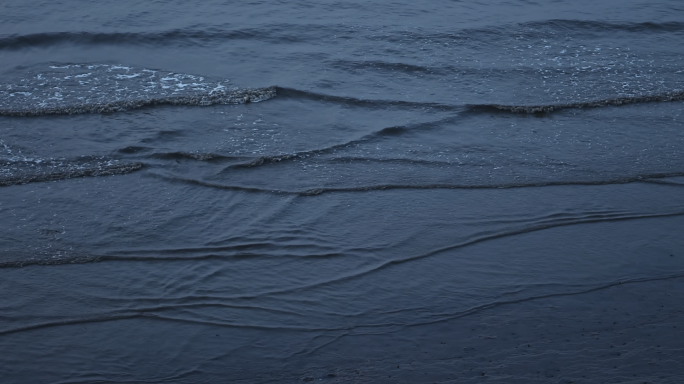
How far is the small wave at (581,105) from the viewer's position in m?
10.5

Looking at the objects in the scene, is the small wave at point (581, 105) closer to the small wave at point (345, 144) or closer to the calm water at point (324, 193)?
the calm water at point (324, 193)

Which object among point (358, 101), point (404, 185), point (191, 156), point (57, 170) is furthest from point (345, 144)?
point (57, 170)

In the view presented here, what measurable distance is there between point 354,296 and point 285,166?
2.81 metres

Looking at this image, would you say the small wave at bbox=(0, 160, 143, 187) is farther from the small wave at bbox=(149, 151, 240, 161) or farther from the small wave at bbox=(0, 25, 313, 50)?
the small wave at bbox=(0, 25, 313, 50)

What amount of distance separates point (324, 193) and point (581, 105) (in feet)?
14.6

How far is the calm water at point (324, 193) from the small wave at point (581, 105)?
0.04 meters

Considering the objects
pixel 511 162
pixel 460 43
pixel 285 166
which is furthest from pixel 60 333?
pixel 460 43

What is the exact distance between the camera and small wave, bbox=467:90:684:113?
10477 millimetres

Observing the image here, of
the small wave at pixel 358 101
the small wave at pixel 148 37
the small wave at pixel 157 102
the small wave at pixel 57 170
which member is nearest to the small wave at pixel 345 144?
the small wave at pixel 358 101

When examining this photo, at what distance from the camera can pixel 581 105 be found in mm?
10625

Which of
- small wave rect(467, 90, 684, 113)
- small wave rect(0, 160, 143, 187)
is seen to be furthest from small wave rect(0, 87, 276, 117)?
small wave rect(467, 90, 684, 113)

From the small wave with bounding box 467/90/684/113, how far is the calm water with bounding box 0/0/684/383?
0.14 ft

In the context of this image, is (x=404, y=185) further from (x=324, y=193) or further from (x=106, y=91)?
(x=106, y=91)

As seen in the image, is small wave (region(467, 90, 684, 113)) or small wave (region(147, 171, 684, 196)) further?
small wave (region(467, 90, 684, 113))
